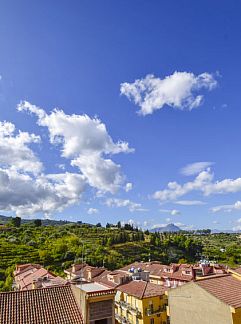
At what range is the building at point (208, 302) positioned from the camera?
22422 millimetres

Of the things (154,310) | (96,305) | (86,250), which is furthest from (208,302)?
(86,250)

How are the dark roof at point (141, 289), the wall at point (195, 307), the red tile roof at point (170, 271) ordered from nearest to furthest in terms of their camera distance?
the wall at point (195, 307) → the dark roof at point (141, 289) → the red tile roof at point (170, 271)

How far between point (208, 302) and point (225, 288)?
2.19 metres

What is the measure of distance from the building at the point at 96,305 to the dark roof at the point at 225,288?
7.75 m

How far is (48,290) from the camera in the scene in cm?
2462

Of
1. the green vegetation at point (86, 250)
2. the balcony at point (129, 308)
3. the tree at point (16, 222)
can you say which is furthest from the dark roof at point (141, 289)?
the tree at point (16, 222)

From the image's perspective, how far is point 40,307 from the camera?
2270 centimetres

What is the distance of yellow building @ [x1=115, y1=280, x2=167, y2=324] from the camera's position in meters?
42.9

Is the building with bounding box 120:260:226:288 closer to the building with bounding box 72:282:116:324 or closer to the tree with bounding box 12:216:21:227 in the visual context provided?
the building with bounding box 72:282:116:324

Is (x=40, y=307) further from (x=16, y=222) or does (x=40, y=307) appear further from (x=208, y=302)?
(x=16, y=222)

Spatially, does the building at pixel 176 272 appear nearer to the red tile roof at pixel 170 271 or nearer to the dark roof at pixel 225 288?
the red tile roof at pixel 170 271

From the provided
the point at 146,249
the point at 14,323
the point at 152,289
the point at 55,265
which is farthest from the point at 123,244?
the point at 14,323

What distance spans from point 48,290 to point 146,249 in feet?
342

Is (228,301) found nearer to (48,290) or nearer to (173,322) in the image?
(173,322)
